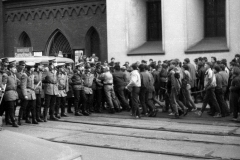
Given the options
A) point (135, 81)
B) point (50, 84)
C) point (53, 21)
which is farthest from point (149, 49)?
point (50, 84)

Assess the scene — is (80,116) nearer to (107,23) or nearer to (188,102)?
(188,102)

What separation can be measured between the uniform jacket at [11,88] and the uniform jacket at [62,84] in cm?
211

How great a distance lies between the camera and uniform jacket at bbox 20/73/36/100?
13484mm

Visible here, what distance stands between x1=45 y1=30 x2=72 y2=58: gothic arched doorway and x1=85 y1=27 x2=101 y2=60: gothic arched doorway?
1.73 m

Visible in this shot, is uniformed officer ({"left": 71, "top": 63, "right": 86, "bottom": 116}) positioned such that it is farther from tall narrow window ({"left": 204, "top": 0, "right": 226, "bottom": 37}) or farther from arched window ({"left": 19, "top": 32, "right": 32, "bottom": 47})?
arched window ({"left": 19, "top": 32, "right": 32, "bottom": 47})

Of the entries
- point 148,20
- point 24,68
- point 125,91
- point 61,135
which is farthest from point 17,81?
point 148,20

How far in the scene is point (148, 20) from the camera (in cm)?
2533

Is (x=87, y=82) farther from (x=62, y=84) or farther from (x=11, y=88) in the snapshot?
(x=11, y=88)

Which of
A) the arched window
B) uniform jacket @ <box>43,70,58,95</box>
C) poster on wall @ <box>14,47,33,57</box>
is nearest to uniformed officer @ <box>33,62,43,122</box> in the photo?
uniform jacket @ <box>43,70,58,95</box>

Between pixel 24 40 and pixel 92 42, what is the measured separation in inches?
240

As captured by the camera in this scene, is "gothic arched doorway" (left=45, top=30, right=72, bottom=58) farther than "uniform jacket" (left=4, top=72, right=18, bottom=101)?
Yes

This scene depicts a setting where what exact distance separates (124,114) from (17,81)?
4.64 m

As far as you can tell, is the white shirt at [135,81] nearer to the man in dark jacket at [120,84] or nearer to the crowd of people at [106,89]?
the crowd of people at [106,89]

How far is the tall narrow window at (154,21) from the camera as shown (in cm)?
2500
